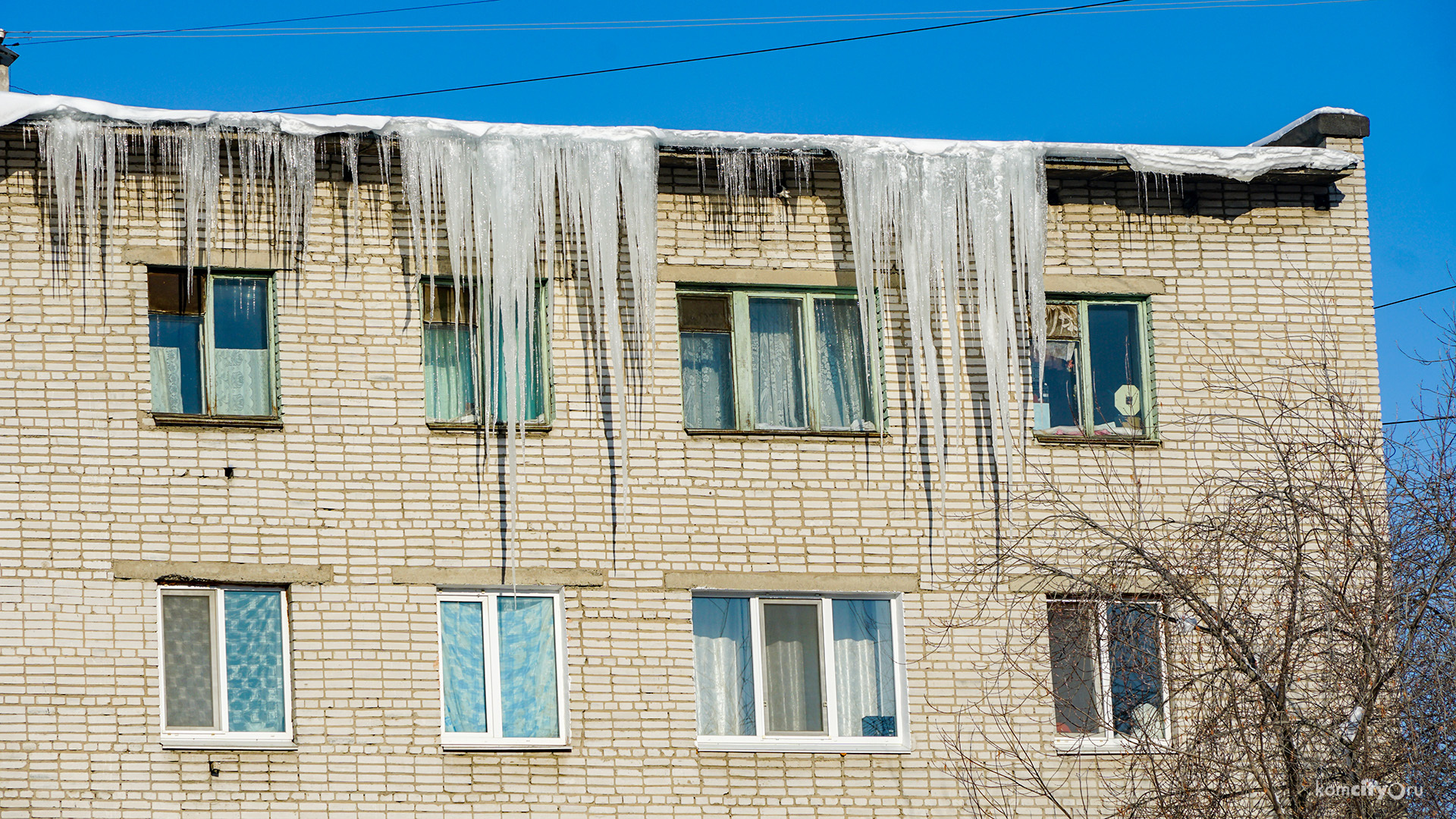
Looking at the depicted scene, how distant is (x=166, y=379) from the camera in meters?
13.9

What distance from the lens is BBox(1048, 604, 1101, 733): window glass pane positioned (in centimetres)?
1441

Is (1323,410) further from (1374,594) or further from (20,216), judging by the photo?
(20,216)

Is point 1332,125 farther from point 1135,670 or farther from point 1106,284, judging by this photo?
point 1135,670

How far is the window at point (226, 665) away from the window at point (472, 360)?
5.89 feet

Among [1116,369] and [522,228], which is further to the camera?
[1116,369]

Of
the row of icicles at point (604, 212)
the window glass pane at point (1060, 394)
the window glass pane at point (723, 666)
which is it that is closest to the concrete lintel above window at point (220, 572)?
the row of icicles at point (604, 212)

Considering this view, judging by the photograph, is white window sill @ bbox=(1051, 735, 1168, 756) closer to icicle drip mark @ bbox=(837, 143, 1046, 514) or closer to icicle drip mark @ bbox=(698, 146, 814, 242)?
icicle drip mark @ bbox=(837, 143, 1046, 514)

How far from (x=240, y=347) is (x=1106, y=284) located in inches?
250

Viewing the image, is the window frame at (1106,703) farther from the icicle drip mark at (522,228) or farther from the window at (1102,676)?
the icicle drip mark at (522,228)

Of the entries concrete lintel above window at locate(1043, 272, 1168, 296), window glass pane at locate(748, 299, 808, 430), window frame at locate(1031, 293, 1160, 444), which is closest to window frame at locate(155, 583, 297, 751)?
window glass pane at locate(748, 299, 808, 430)

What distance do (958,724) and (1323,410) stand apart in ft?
12.2

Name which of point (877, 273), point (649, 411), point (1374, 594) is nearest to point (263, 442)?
point (649, 411)

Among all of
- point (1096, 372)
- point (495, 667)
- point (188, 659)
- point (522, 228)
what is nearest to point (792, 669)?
point (495, 667)

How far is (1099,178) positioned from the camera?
1541 cm
